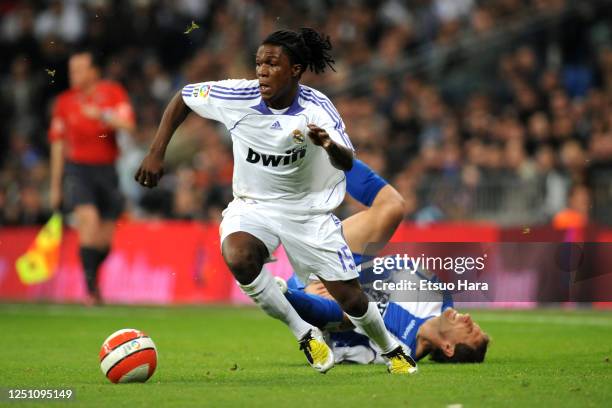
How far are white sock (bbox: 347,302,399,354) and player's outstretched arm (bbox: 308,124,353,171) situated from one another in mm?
1052

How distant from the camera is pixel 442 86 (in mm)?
20641

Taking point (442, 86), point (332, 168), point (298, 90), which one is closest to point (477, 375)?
point (332, 168)

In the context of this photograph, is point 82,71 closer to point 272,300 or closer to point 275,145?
point 275,145

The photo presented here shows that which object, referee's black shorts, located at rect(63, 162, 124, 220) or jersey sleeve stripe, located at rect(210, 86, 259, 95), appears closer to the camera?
jersey sleeve stripe, located at rect(210, 86, 259, 95)

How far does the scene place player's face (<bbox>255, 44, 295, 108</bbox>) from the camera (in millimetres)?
7660

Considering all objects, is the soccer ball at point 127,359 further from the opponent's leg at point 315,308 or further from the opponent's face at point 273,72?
the opponent's face at point 273,72

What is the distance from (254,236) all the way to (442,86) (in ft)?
43.8

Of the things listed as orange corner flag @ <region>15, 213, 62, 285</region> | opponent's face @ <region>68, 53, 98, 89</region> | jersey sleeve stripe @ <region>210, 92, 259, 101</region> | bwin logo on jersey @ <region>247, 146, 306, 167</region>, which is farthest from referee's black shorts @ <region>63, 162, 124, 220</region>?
bwin logo on jersey @ <region>247, 146, 306, 167</region>

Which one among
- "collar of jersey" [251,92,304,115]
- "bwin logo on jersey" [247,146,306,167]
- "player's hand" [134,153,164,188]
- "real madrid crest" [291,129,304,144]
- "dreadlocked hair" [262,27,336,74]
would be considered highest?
"dreadlocked hair" [262,27,336,74]

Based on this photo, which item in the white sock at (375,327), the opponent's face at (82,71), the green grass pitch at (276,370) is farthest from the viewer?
the opponent's face at (82,71)

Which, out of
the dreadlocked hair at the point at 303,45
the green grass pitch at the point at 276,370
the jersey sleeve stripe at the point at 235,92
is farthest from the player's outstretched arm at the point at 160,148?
the green grass pitch at the point at 276,370

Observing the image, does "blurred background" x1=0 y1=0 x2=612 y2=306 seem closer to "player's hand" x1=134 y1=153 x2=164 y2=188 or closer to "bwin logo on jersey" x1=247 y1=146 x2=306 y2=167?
"bwin logo on jersey" x1=247 y1=146 x2=306 y2=167

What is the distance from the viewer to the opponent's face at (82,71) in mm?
14297

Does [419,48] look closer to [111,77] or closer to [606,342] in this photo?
[111,77]
